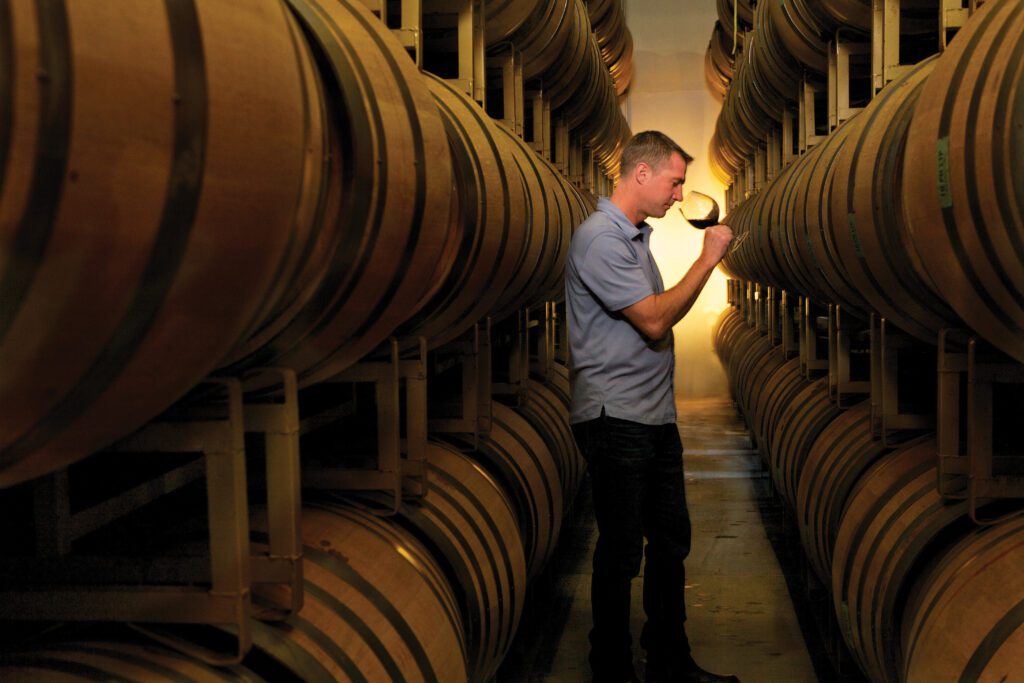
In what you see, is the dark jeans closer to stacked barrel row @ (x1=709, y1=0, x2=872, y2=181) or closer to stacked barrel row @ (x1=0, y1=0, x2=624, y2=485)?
stacked barrel row @ (x1=0, y1=0, x2=624, y2=485)

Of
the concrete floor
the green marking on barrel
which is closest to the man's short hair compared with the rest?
the green marking on barrel

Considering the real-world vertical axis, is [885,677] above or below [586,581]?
above

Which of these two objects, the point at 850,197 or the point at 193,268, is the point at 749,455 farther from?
the point at 193,268

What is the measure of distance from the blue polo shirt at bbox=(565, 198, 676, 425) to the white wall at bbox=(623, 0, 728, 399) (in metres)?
8.09

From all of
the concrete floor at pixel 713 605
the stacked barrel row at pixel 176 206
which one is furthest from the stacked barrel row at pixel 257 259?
the concrete floor at pixel 713 605

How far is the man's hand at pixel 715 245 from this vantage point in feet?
9.66

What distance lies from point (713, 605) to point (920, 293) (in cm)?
214

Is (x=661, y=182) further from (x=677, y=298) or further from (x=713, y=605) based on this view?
(x=713, y=605)

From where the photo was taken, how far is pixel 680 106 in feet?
37.6

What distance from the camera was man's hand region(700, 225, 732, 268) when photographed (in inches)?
116

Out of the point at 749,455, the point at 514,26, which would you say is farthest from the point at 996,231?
the point at 749,455

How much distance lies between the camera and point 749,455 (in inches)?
293

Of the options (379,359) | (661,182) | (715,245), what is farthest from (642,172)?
(379,359)

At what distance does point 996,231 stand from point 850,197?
1038 millimetres
